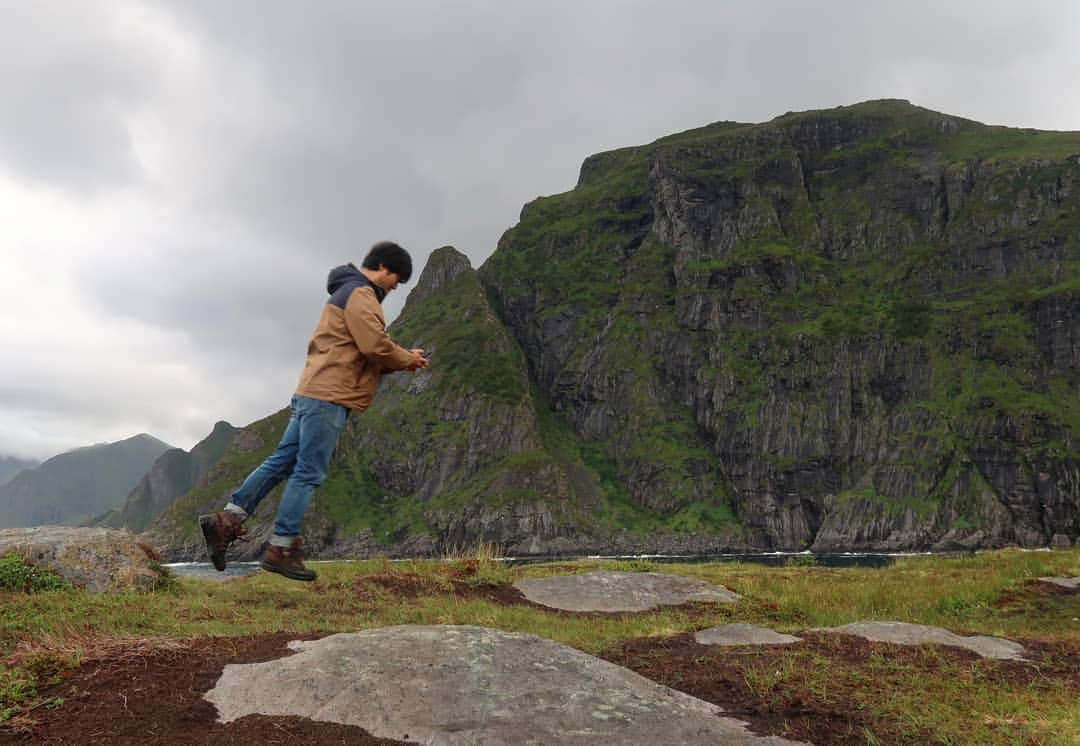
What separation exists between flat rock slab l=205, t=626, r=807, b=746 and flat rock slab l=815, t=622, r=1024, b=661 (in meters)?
6.47

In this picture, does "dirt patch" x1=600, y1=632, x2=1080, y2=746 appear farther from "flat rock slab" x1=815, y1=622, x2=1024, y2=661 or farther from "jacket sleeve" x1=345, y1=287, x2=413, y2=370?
"jacket sleeve" x1=345, y1=287, x2=413, y2=370

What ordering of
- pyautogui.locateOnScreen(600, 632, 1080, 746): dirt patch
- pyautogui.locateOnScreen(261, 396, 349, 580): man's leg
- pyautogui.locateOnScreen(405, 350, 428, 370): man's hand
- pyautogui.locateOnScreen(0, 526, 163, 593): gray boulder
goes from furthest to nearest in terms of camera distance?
pyautogui.locateOnScreen(0, 526, 163, 593): gray boulder < pyautogui.locateOnScreen(405, 350, 428, 370): man's hand < pyautogui.locateOnScreen(261, 396, 349, 580): man's leg < pyautogui.locateOnScreen(600, 632, 1080, 746): dirt patch

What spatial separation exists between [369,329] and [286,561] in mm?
2625

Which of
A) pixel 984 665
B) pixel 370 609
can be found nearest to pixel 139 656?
pixel 370 609

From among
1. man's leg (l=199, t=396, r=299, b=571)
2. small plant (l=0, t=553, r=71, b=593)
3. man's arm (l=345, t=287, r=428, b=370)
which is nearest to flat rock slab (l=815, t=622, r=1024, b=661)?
man's arm (l=345, t=287, r=428, b=370)

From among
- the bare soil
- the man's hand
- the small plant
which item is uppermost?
the man's hand

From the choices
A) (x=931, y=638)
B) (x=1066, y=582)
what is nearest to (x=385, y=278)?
(x=931, y=638)

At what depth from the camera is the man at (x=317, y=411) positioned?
22.7 ft

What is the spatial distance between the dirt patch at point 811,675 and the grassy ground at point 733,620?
0.18 feet

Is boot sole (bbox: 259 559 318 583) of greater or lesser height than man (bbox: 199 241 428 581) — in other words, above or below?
below

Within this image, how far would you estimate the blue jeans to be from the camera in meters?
6.96

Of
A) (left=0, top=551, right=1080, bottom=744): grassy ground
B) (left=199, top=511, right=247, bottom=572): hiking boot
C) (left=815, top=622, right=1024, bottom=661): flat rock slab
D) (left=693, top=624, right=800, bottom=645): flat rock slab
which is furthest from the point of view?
(left=693, top=624, right=800, bottom=645): flat rock slab

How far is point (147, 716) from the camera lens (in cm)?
550

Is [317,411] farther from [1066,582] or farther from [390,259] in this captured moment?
[1066,582]
